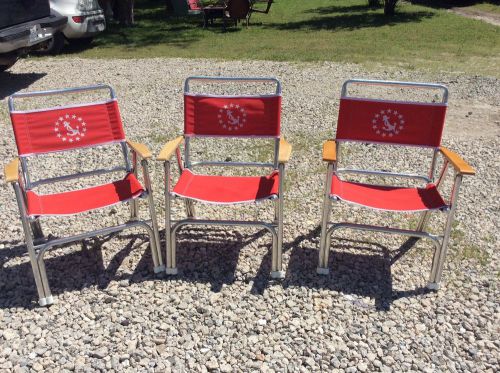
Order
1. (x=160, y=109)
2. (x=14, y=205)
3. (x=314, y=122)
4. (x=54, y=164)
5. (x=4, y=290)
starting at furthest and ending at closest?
(x=160, y=109) → (x=314, y=122) → (x=54, y=164) → (x=14, y=205) → (x=4, y=290)

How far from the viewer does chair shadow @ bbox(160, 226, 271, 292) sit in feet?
11.3

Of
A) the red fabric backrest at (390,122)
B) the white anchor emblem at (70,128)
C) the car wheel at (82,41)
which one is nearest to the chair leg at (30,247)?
the white anchor emblem at (70,128)

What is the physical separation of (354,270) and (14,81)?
7477 mm

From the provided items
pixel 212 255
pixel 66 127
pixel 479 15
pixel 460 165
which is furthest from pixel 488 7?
pixel 66 127

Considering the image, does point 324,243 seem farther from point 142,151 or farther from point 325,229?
point 142,151

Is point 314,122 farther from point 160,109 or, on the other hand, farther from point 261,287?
point 261,287

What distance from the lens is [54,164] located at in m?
5.24

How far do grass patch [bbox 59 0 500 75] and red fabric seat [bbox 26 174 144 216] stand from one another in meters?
7.07

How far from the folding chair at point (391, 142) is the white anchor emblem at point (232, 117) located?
2.30ft

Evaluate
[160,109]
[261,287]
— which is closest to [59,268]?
[261,287]

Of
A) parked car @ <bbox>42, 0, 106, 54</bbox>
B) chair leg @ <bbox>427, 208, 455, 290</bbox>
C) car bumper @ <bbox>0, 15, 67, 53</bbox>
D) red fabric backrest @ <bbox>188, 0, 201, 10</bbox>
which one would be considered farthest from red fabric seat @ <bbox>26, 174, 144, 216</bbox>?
red fabric backrest @ <bbox>188, 0, 201, 10</bbox>

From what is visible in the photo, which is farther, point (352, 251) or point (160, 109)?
point (160, 109)

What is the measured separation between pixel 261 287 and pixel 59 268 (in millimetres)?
1500

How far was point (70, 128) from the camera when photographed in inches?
139
